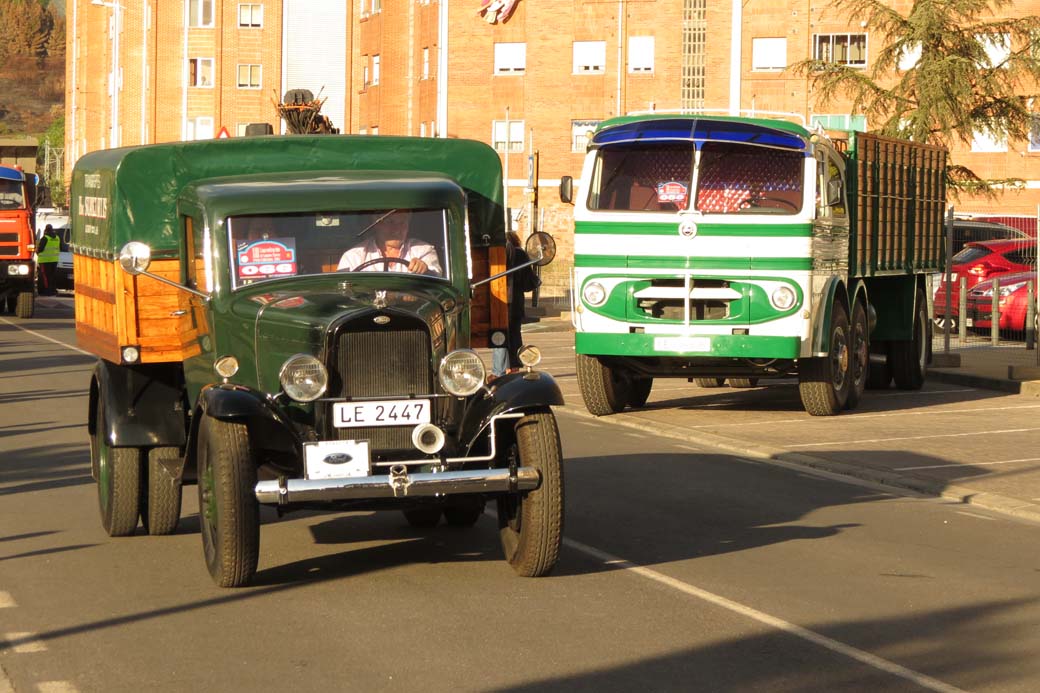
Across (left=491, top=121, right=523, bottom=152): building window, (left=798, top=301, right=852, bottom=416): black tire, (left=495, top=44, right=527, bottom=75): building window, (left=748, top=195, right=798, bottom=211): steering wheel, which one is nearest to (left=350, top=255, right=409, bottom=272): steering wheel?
(left=748, top=195, right=798, bottom=211): steering wheel

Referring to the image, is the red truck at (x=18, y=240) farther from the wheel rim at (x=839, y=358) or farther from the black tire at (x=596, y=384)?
the wheel rim at (x=839, y=358)

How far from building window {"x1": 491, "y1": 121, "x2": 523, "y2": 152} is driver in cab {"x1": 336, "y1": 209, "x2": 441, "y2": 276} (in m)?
58.5

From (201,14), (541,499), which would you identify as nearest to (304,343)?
(541,499)

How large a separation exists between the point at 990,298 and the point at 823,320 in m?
13.5

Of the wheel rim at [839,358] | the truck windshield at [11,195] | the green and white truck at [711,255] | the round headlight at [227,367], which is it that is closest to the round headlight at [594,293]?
the green and white truck at [711,255]

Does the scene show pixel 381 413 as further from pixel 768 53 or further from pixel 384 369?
pixel 768 53

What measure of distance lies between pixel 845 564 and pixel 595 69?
192 feet

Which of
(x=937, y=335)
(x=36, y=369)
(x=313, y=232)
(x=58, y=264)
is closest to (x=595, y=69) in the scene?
(x=58, y=264)

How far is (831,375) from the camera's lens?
18297mm

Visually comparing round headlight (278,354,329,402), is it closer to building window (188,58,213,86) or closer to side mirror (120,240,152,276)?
side mirror (120,240,152,276)

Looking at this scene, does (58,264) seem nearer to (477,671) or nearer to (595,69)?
(595,69)

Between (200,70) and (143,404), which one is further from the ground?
(200,70)

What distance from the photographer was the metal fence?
28.7 metres

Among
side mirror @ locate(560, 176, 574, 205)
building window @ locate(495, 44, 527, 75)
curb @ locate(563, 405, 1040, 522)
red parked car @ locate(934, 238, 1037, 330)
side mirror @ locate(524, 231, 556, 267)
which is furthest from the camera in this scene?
building window @ locate(495, 44, 527, 75)
